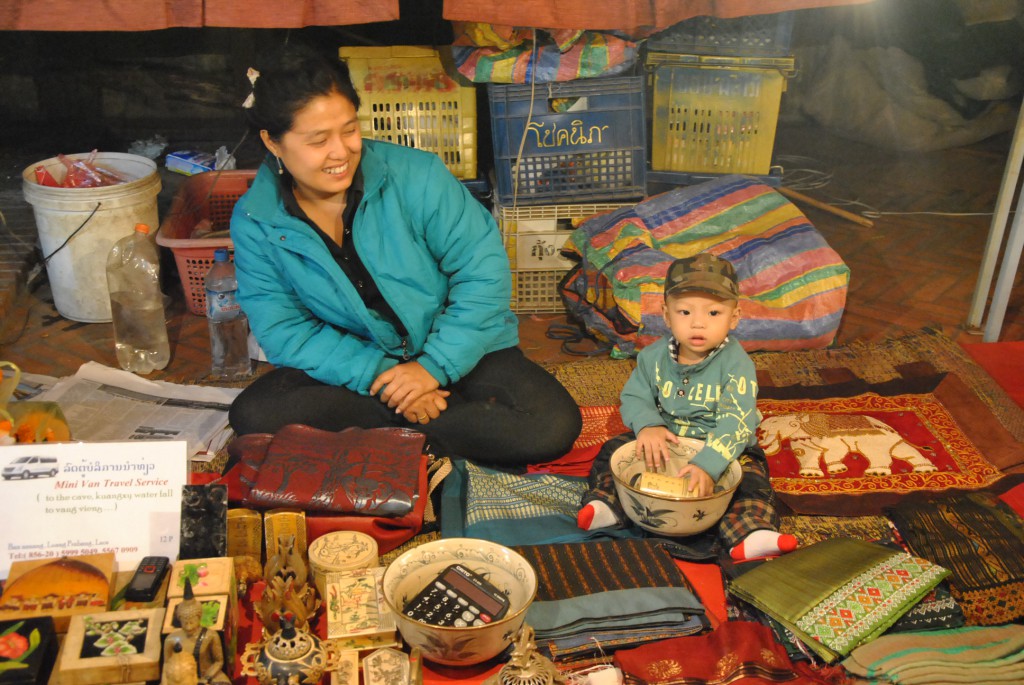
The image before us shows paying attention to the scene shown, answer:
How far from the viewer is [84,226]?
147 inches

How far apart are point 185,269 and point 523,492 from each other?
6.42ft

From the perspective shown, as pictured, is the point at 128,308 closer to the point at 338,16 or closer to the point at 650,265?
the point at 338,16

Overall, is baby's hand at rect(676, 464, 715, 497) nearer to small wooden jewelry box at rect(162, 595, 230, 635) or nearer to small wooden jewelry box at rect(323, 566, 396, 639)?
small wooden jewelry box at rect(323, 566, 396, 639)

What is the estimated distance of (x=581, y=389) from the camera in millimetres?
3369

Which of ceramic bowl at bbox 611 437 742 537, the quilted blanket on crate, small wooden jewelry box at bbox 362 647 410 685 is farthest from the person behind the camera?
the quilted blanket on crate

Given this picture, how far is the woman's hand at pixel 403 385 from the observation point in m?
2.74

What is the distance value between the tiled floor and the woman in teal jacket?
0.86 m

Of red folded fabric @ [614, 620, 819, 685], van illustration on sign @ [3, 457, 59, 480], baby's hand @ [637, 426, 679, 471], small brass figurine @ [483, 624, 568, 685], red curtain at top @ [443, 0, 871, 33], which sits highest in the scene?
red curtain at top @ [443, 0, 871, 33]


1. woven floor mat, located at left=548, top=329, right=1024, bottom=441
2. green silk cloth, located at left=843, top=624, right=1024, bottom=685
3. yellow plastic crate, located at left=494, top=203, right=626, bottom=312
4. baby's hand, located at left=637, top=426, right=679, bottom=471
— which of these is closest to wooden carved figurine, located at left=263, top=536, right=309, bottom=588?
baby's hand, located at left=637, top=426, right=679, bottom=471

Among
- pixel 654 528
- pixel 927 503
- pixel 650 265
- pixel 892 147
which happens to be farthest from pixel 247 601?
pixel 892 147

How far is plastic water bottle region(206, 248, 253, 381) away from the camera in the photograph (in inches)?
142

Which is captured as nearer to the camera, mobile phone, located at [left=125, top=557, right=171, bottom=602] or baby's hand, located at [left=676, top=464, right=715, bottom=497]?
mobile phone, located at [left=125, top=557, right=171, bottom=602]

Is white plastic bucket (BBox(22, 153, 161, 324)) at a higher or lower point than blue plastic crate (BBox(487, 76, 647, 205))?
lower

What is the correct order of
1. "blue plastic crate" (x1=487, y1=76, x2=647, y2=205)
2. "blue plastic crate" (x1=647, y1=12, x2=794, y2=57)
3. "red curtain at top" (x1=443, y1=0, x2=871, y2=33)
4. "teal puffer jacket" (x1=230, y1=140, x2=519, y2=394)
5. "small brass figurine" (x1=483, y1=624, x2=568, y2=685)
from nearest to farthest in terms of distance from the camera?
1. "small brass figurine" (x1=483, y1=624, x2=568, y2=685)
2. "teal puffer jacket" (x1=230, y1=140, x2=519, y2=394)
3. "red curtain at top" (x1=443, y1=0, x2=871, y2=33)
4. "blue plastic crate" (x1=487, y1=76, x2=647, y2=205)
5. "blue plastic crate" (x1=647, y1=12, x2=794, y2=57)
